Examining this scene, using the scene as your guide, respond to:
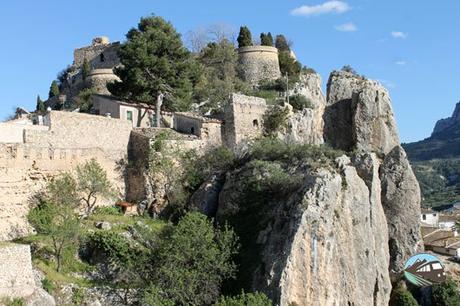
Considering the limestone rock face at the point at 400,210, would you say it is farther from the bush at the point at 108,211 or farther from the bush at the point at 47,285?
the bush at the point at 47,285

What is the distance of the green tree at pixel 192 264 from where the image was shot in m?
23.7

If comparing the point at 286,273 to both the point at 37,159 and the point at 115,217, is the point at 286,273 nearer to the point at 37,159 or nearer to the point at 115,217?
the point at 115,217

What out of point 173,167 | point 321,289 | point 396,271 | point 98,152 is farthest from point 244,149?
point 396,271

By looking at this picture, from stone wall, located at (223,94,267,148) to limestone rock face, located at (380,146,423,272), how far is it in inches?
345

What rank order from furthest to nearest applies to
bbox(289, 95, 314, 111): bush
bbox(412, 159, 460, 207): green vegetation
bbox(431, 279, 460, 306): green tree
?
bbox(412, 159, 460, 207): green vegetation → bbox(289, 95, 314, 111): bush → bbox(431, 279, 460, 306): green tree

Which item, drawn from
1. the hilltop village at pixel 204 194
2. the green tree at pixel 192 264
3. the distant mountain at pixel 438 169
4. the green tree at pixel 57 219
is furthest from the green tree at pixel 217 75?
the distant mountain at pixel 438 169

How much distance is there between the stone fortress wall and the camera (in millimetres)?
26156

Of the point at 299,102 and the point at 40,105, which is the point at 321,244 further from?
the point at 40,105

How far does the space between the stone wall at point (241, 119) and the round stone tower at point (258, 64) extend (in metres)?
13.0

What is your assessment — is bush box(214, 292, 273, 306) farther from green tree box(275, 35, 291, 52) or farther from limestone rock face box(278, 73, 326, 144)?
green tree box(275, 35, 291, 52)

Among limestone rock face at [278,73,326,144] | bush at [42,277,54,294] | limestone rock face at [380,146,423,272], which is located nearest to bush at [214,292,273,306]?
bush at [42,277,54,294]

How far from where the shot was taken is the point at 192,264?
2453 centimetres

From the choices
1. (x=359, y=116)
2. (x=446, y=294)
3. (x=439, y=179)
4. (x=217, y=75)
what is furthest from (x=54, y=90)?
(x=439, y=179)

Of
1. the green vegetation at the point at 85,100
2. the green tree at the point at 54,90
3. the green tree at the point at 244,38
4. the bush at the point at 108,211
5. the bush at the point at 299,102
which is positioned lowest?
the bush at the point at 108,211
